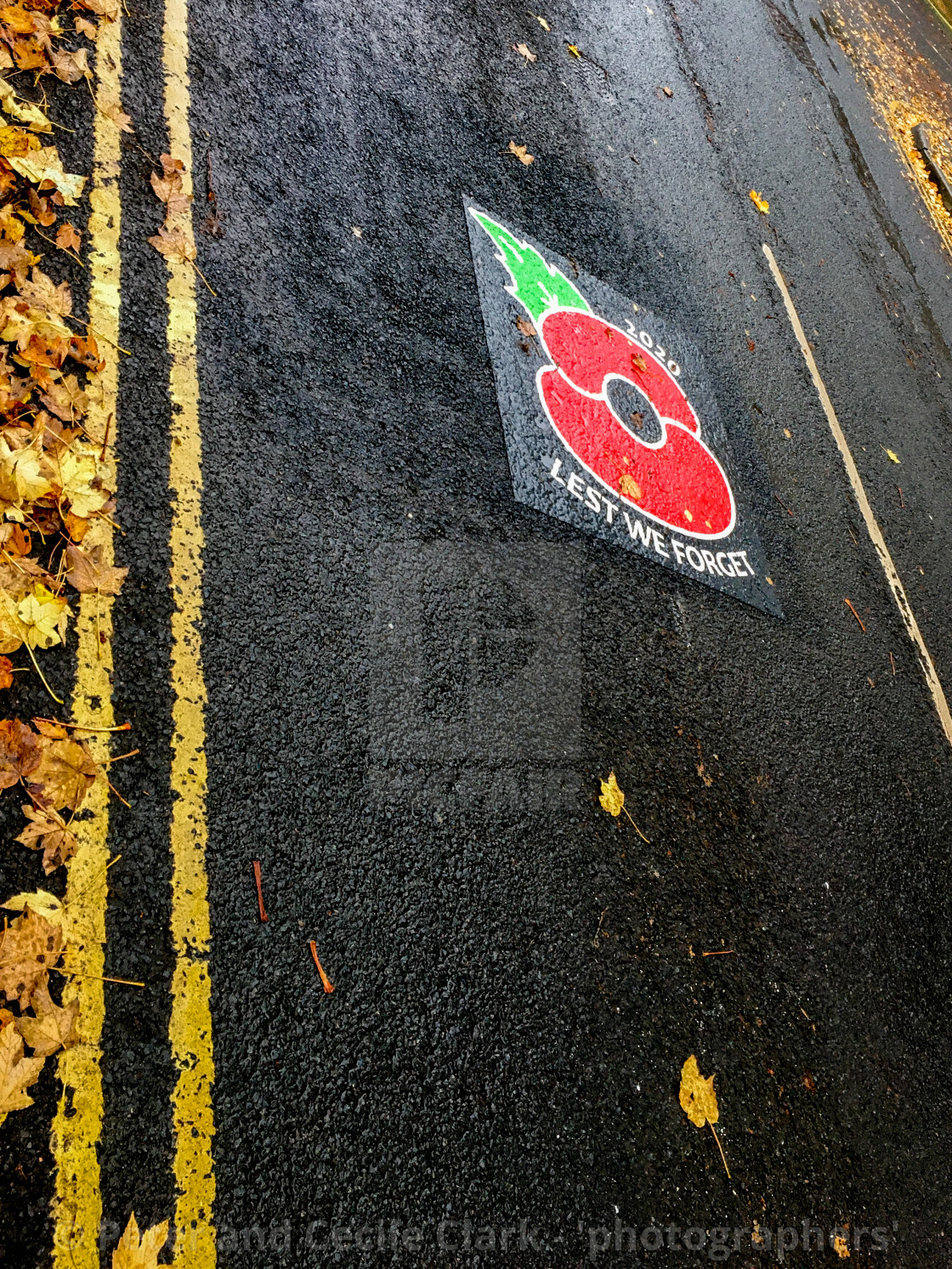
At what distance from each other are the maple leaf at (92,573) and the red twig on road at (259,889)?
97 cm

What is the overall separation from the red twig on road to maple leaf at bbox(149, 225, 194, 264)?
7.96ft

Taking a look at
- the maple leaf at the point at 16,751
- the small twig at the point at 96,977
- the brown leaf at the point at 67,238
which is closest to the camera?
the small twig at the point at 96,977

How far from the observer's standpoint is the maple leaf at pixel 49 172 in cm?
304

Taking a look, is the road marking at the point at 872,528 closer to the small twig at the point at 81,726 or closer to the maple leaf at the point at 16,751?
the small twig at the point at 81,726

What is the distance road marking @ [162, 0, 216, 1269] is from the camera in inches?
75.5

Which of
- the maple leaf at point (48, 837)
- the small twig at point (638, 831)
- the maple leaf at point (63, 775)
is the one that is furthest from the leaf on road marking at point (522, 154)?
the maple leaf at point (48, 837)

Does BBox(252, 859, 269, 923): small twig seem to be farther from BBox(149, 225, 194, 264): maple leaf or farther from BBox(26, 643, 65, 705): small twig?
BBox(149, 225, 194, 264): maple leaf

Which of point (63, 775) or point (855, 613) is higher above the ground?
point (855, 613)

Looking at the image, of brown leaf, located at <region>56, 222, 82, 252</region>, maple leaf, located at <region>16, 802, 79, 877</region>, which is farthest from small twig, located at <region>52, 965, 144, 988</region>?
brown leaf, located at <region>56, 222, 82, 252</region>

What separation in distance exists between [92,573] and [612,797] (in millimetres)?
2023

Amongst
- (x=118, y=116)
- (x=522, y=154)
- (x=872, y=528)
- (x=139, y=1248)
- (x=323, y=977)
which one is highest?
(x=522, y=154)

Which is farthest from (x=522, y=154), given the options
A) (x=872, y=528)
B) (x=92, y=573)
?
(x=92, y=573)

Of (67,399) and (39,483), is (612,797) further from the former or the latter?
(67,399)

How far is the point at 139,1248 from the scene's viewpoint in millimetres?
1814
